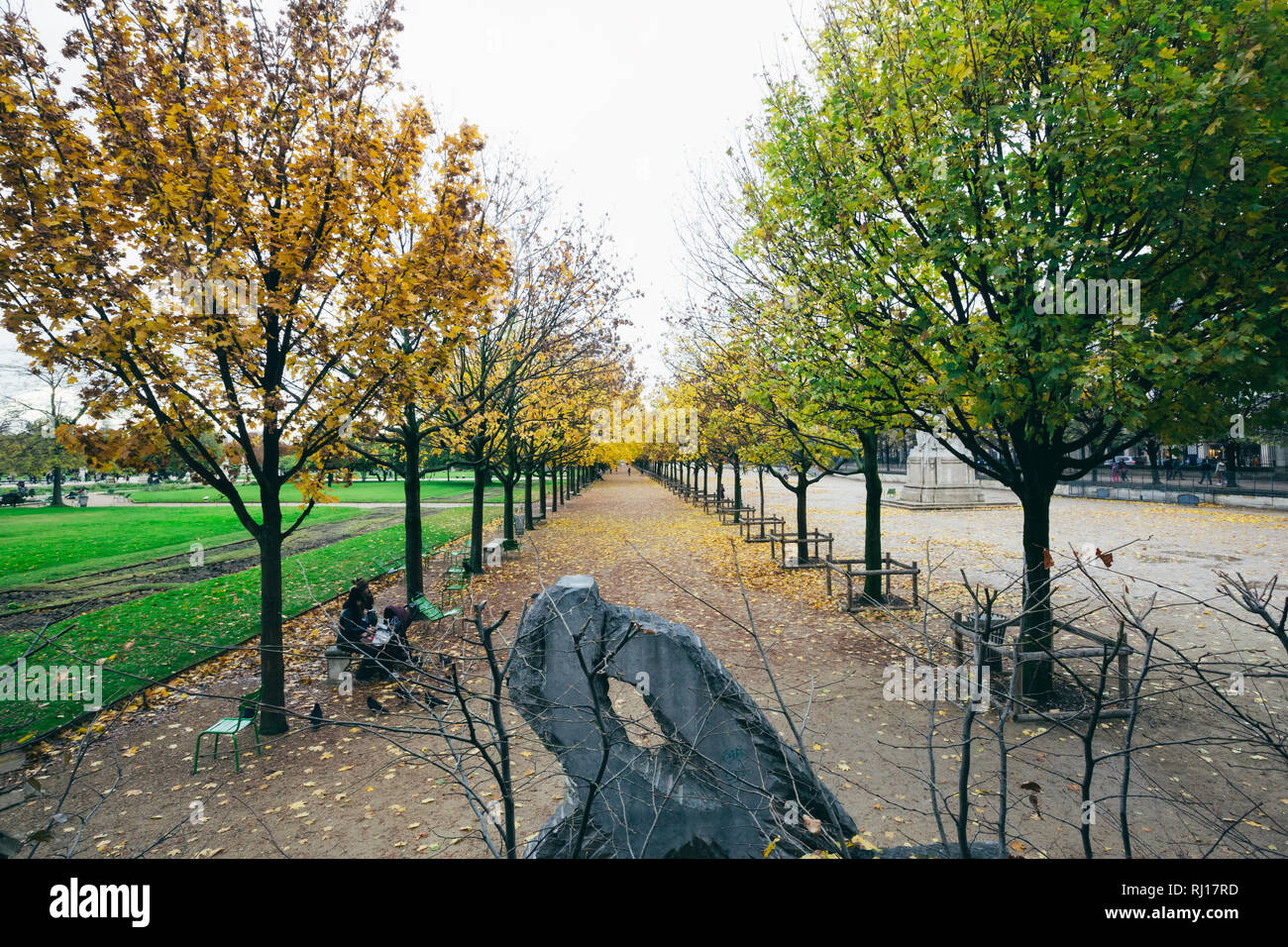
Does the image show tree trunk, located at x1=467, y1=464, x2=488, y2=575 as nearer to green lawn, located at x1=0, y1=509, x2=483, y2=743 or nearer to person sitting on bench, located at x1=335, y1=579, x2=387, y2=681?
green lawn, located at x1=0, y1=509, x2=483, y2=743

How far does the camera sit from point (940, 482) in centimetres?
2841

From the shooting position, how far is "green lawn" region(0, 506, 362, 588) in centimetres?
1731

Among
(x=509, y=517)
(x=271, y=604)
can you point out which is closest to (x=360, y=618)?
(x=271, y=604)

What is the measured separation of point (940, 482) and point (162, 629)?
1155 inches

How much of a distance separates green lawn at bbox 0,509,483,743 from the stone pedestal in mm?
24044

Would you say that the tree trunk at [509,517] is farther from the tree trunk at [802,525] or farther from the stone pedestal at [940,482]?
Result: the stone pedestal at [940,482]

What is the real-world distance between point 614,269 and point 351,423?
817 centimetres

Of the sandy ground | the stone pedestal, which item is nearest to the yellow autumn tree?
the sandy ground

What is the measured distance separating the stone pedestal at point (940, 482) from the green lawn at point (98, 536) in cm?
3005

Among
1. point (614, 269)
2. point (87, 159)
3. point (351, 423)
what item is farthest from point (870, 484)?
point (87, 159)

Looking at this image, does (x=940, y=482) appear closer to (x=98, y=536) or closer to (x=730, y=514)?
(x=730, y=514)

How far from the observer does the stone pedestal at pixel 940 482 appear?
92.2 feet

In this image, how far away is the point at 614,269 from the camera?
44.1 ft

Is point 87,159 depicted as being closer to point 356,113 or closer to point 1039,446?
point 356,113
